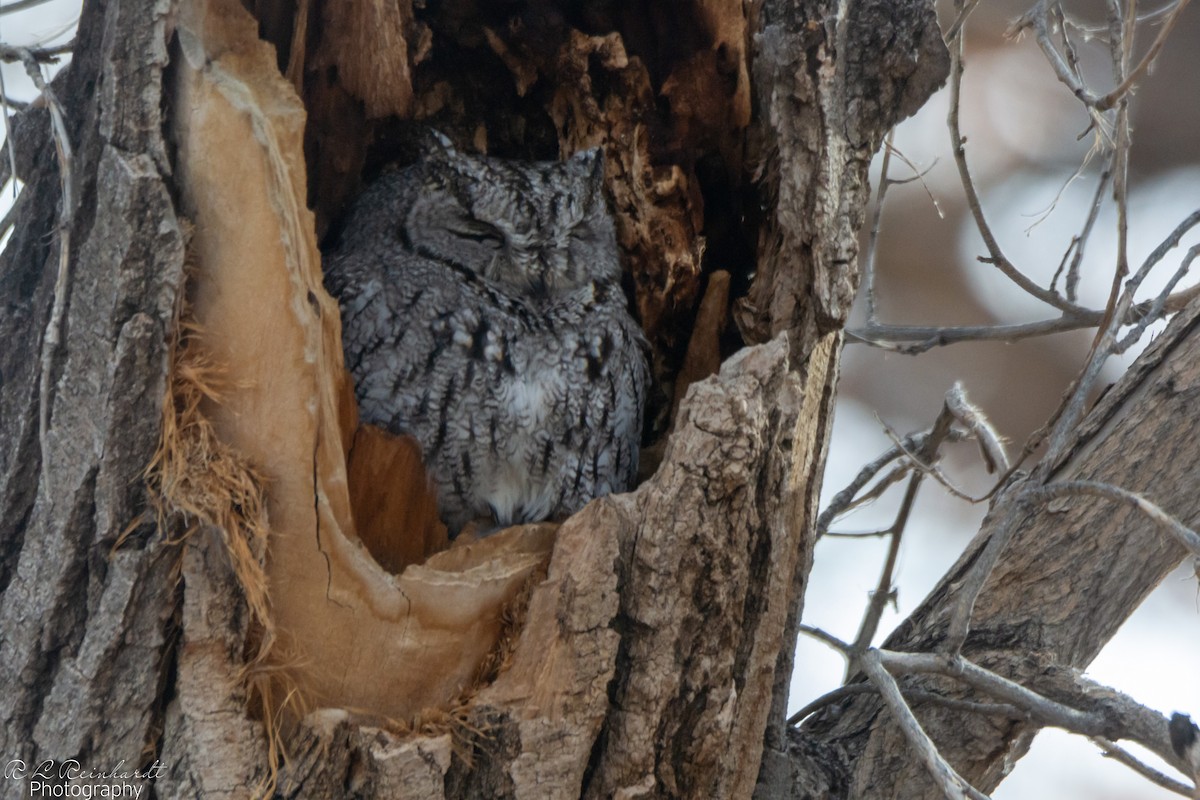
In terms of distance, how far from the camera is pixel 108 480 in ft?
5.90

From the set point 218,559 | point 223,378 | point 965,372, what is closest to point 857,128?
point 223,378

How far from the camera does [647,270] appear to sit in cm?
290

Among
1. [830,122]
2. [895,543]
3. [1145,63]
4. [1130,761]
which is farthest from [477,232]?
[1130,761]

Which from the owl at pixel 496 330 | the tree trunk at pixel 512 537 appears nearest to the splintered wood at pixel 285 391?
the tree trunk at pixel 512 537

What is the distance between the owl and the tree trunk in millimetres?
468

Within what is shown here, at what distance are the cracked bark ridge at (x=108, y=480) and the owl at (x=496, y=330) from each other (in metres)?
0.78

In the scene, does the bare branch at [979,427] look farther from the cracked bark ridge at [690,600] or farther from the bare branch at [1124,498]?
the cracked bark ridge at [690,600]

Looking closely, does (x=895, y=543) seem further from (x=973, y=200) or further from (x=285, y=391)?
(x=285, y=391)

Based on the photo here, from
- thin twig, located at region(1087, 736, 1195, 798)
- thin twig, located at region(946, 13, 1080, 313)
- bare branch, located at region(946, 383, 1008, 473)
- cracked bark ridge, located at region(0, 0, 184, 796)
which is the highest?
thin twig, located at region(946, 13, 1080, 313)

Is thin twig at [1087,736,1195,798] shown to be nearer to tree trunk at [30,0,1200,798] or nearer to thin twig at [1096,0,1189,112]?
tree trunk at [30,0,1200,798]

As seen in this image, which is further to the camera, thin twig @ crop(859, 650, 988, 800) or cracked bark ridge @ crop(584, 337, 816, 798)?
cracked bark ridge @ crop(584, 337, 816, 798)

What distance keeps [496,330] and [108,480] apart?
43.0 inches

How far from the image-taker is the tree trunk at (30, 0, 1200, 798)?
1.81 metres

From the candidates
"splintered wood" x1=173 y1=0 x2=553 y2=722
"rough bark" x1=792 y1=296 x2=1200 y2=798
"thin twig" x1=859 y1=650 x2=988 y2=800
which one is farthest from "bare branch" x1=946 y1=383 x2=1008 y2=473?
"splintered wood" x1=173 y1=0 x2=553 y2=722
